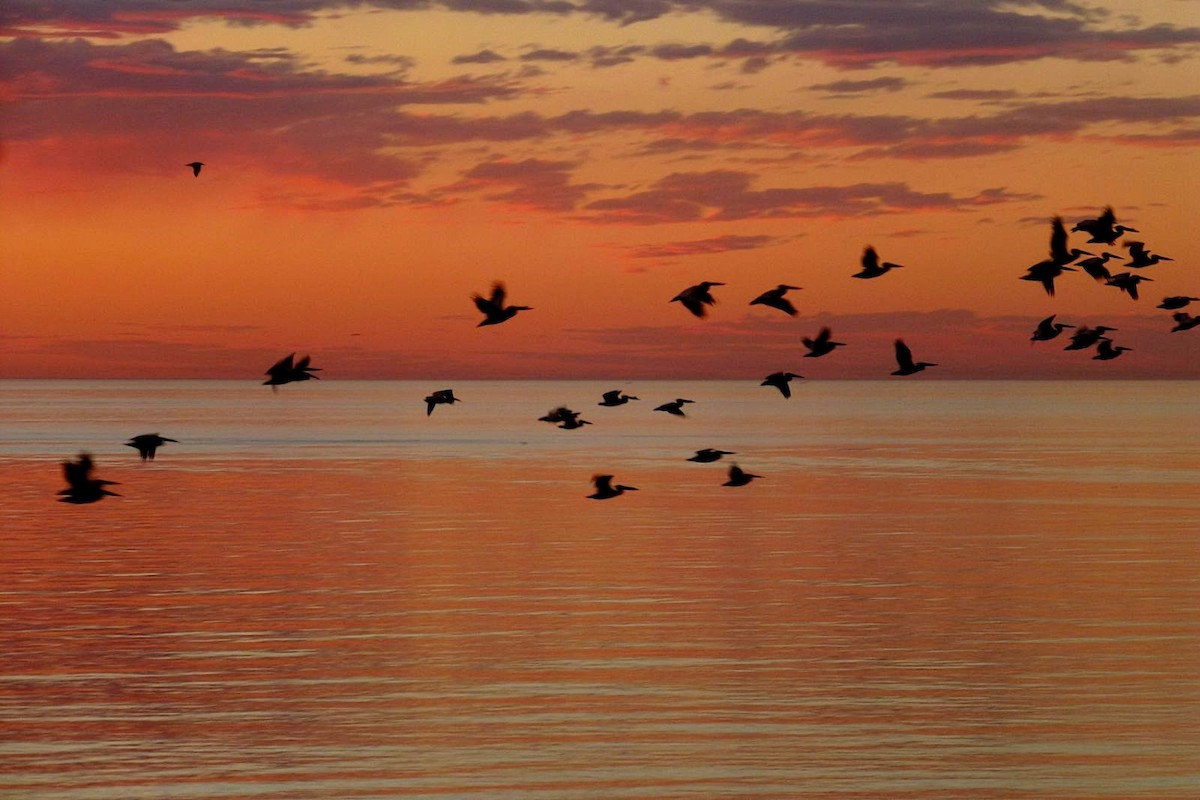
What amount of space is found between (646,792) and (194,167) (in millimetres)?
23267

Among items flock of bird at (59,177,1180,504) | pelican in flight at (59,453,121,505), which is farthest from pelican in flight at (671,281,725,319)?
pelican in flight at (59,453,121,505)

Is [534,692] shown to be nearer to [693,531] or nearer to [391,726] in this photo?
[391,726]

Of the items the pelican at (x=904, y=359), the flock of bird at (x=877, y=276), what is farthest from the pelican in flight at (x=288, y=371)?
the pelican at (x=904, y=359)

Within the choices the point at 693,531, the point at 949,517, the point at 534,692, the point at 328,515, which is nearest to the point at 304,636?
the point at 534,692

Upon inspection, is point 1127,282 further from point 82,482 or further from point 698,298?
point 82,482

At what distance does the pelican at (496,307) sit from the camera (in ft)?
107

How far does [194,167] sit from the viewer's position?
40.9m

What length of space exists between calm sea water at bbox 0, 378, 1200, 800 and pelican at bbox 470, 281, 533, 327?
6274mm

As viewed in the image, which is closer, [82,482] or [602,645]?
[82,482]

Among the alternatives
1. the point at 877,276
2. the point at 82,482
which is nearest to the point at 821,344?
the point at 877,276

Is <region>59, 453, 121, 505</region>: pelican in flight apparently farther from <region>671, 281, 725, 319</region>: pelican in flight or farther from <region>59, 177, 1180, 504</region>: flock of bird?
<region>671, 281, 725, 319</region>: pelican in flight

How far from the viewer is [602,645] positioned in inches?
1310

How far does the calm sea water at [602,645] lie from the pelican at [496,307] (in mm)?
6274

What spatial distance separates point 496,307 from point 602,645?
6.73 meters
